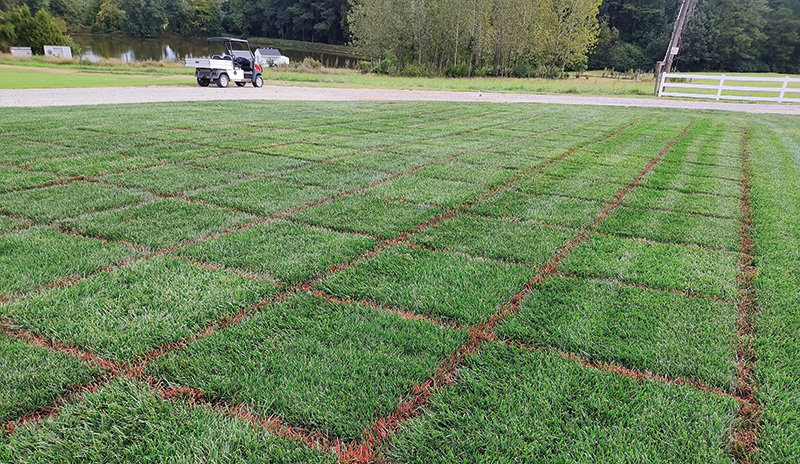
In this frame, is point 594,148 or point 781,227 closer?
point 781,227

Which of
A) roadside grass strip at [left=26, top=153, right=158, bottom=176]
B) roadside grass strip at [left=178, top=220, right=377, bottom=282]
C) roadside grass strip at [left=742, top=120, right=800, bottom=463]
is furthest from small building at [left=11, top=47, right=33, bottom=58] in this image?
roadside grass strip at [left=742, top=120, right=800, bottom=463]

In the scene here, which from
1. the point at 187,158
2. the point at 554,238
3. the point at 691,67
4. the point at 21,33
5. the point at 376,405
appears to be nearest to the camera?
the point at 376,405

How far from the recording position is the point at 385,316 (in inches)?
86.3

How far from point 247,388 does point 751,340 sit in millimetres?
2152

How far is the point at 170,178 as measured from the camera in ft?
14.5

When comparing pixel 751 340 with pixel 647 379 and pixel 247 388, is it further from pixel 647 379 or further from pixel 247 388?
pixel 247 388

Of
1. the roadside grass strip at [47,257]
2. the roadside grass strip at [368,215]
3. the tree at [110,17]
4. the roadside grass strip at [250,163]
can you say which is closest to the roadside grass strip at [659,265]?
the roadside grass strip at [368,215]

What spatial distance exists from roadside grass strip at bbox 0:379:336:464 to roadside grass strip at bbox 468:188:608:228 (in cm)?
266

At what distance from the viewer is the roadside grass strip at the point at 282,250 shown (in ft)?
8.70

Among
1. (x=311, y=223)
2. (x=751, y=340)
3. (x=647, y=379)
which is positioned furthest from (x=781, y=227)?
(x=311, y=223)

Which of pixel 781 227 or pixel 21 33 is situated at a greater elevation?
pixel 21 33

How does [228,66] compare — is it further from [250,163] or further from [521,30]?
[521,30]

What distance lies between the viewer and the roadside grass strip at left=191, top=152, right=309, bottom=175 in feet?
16.2

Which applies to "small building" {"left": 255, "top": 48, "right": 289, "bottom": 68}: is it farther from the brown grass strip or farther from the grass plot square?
the brown grass strip
